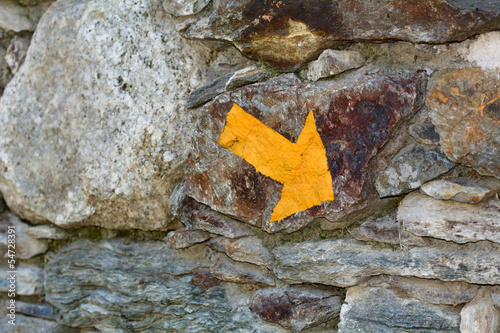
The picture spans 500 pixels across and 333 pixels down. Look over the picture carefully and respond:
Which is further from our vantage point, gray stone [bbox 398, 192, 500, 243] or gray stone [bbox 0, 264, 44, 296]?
gray stone [bbox 0, 264, 44, 296]

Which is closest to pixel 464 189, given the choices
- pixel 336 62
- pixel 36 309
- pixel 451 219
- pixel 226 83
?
pixel 451 219

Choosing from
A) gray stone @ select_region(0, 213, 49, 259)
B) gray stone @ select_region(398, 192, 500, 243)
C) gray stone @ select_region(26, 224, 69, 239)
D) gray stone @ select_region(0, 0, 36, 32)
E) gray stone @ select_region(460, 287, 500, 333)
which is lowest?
gray stone @ select_region(0, 213, 49, 259)

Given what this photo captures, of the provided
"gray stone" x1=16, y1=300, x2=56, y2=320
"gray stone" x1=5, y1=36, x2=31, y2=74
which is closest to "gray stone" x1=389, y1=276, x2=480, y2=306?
"gray stone" x1=16, y1=300, x2=56, y2=320

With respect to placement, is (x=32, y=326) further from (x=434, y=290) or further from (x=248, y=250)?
(x=434, y=290)

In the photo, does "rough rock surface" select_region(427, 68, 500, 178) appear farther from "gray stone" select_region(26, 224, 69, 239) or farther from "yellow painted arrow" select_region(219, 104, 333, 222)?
"gray stone" select_region(26, 224, 69, 239)

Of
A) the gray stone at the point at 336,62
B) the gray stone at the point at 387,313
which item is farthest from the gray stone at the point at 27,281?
the gray stone at the point at 336,62

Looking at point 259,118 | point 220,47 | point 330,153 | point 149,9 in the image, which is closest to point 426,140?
point 330,153

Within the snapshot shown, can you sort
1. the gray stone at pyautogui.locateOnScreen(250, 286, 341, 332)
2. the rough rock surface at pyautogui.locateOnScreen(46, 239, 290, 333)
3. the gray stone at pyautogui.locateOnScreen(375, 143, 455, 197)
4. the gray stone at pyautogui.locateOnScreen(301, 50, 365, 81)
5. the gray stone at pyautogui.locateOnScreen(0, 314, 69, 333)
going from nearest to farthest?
the gray stone at pyautogui.locateOnScreen(375, 143, 455, 197) → the gray stone at pyautogui.locateOnScreen(301, 50, 365, 81) → the gray stone at pyautogui.locateOnScreen(250, 286, 341, 332) → the rough rock surface at pyautogui.locateOnScreen(46, 239, 290, 333) → the gray stone at pyautogui.locateOnScreen(0, 314, 69, 333)

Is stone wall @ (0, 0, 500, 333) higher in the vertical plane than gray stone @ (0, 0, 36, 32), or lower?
lower

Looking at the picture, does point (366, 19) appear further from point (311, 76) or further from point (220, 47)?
point (220, 47)
